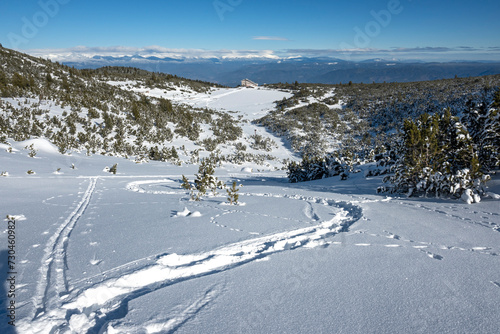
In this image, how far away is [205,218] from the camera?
172 inches

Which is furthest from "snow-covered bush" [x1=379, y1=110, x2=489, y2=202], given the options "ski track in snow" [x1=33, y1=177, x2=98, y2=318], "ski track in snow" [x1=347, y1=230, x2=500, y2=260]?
"ski track in snow" [x1=33, y1=177, x2=98, y2=318]

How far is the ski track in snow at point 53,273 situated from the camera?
6.41 feet

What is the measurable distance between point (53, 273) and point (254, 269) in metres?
1.96

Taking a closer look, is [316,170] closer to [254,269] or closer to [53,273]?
[254,269]

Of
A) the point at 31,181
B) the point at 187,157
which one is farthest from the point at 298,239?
the point at 187,157

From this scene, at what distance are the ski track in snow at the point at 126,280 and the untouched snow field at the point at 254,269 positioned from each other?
1 cm

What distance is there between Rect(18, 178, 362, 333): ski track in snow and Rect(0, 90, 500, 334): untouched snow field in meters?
0.01

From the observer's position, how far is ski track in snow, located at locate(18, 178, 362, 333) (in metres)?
1.78

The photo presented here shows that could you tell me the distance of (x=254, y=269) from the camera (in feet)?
8.16

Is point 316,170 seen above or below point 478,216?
below

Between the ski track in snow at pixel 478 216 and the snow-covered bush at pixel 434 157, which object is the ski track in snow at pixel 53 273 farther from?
the snow-covered bush at pixel 434 157

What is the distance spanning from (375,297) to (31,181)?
8764 mm

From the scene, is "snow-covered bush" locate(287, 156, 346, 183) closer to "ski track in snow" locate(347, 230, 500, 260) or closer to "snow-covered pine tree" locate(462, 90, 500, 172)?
"snow-covered pine tree" locate(462, 90, 500, 172)

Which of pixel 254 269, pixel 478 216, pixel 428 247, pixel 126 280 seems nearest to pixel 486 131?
pixel 478 216
